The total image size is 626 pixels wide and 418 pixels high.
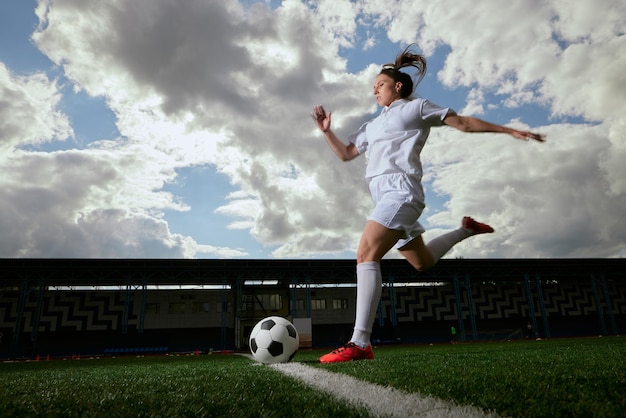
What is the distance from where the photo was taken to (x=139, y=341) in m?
22.2

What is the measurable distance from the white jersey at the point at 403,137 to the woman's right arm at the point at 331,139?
505mm

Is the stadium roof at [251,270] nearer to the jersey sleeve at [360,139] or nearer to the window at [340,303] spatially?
the window at [340,303]

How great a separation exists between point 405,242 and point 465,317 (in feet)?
95.0

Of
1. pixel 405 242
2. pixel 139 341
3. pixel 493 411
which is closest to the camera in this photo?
pixel 493 411

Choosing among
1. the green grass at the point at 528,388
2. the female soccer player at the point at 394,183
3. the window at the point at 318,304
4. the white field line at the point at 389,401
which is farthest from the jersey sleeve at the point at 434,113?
the window at the point at 318,304

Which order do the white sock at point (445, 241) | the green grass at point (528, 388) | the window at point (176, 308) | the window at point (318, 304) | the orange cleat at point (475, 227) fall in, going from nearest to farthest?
the green grass at point (528, 388)
the white sock at point (445, 241)
the orange cleat at point (475, 227)
the window at point (176, 308)
the window at point (318, 304)

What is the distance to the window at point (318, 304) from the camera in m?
28.3

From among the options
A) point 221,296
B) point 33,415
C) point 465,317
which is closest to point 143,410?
point 33,415

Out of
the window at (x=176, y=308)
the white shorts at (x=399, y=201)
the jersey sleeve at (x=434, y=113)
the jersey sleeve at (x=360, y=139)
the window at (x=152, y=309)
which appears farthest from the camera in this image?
the window at (x=176, y=308)

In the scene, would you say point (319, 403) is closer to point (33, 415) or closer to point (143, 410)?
point (143, 410)

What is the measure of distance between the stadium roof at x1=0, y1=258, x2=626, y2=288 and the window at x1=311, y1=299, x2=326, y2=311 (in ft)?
7.10

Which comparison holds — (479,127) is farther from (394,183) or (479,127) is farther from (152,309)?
(152,309)

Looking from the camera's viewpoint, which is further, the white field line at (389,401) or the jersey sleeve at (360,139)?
the jersey sleeve at (360,139)

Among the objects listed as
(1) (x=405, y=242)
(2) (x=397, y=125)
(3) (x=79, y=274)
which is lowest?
(1) (x=405, y=242)
